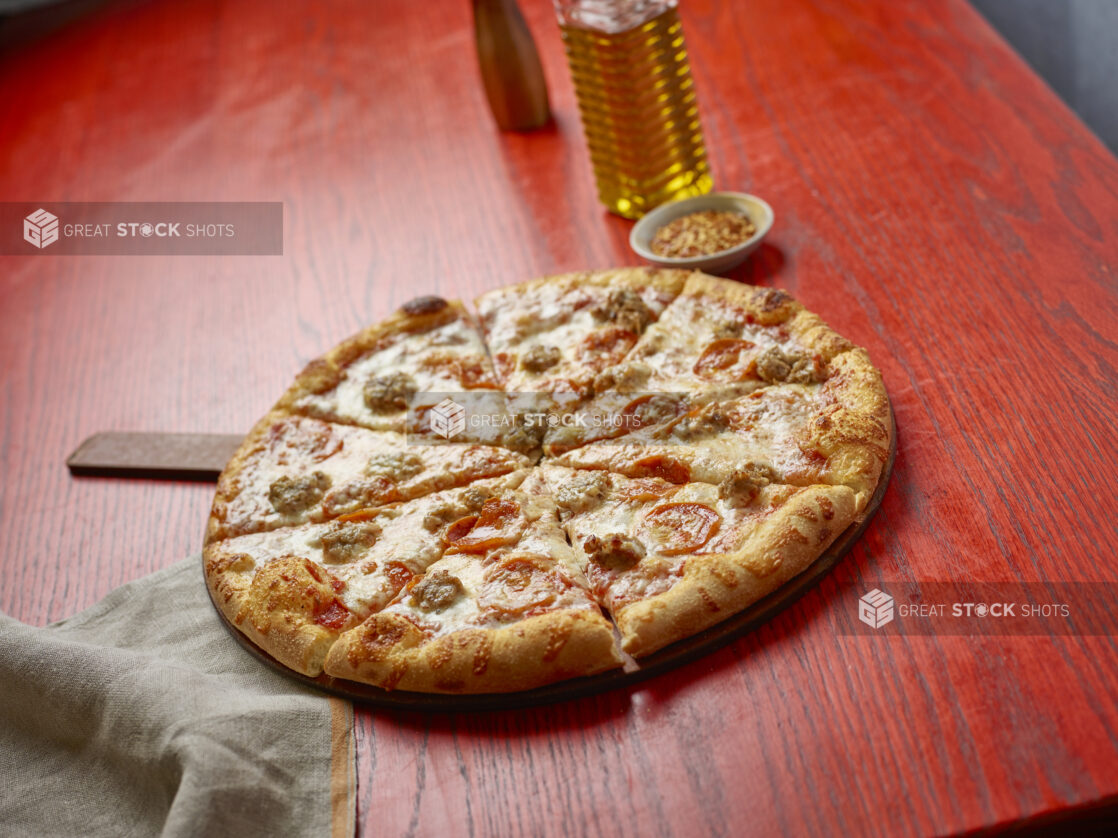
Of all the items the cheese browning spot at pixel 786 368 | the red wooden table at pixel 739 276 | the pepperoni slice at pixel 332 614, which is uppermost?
the cheese browning spot at pixel 786 368

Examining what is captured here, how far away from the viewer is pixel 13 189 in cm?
557

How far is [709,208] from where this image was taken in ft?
12.3

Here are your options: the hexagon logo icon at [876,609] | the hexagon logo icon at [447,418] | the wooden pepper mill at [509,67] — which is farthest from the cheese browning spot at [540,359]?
the wooden pepper mill at [509,67]

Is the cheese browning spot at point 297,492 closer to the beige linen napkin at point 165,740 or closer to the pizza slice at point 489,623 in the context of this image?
the beige linen napkin at point 165,740

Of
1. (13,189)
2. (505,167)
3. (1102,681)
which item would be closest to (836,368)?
(1102,681)

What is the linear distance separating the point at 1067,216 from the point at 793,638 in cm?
197

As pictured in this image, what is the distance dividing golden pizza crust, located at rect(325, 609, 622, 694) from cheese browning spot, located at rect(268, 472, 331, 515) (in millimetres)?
638

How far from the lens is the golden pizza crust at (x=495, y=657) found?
86.1 inches

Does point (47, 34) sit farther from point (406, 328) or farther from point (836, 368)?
point (836, 368)

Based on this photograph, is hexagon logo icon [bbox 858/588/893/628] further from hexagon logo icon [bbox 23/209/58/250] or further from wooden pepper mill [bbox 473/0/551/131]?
hexagon logo icon [bbox 23/209/58/250]

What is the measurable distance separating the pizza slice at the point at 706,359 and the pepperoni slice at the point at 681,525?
0.39m

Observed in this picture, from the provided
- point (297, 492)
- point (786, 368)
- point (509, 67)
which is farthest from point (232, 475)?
point (509, 67)

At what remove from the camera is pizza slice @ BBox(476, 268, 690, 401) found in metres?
3.15

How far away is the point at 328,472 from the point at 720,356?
3.83 feet
